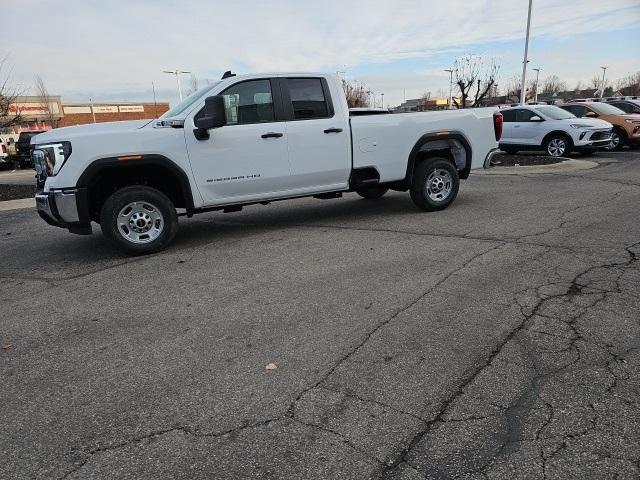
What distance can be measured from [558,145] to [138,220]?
14195mm

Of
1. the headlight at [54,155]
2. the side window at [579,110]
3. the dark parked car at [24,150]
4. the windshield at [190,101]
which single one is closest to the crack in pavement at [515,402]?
the windshield at [190,101]

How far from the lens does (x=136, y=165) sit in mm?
5941

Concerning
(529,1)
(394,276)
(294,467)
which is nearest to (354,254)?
(394,276)

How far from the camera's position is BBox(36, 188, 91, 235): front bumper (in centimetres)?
571

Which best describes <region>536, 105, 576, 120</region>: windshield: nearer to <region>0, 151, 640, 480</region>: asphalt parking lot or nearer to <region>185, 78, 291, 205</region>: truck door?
<region>0, 151, 640, 480</region>: asphalt parking lot

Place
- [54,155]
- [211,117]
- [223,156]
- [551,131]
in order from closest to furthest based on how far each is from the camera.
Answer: [54,155] → [211,117] → [223,156] → [551,131]

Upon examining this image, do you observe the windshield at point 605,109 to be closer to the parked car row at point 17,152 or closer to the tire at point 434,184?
the tire at point 434,184

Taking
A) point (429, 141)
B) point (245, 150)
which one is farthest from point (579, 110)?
Answer: point (245, 150)

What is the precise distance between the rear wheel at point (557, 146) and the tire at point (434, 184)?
965 cm

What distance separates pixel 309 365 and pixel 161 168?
3.77 metres

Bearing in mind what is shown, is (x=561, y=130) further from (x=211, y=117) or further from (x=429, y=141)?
(x=211, y=117)

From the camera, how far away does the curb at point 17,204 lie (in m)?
10.8

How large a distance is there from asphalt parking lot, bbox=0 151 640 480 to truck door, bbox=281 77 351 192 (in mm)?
988

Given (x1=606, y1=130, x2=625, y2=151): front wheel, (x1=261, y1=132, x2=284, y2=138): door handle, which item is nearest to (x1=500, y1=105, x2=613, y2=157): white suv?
(x1=606, y1=130, x2=625, y2=151): front wheel
